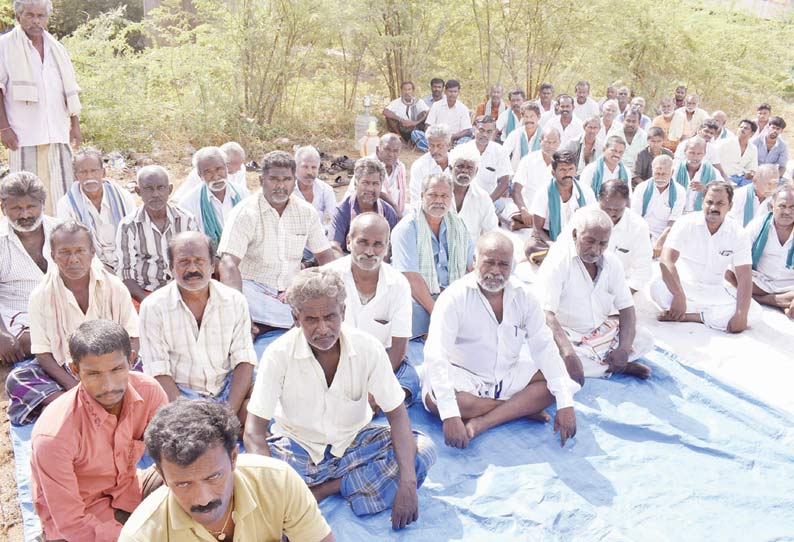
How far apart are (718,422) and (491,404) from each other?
1257mm

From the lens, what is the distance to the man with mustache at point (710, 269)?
4695mm

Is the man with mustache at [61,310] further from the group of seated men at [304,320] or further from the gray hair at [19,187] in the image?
the gray hair at [19,187]

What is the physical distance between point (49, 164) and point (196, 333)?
311cm

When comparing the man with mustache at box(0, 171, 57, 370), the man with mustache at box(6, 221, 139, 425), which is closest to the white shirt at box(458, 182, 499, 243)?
the man with mustache at box(6, 221, 139, 425)

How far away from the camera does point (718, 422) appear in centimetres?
358

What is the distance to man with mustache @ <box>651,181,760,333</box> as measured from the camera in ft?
15.4

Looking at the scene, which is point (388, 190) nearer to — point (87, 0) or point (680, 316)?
point (680, 316)

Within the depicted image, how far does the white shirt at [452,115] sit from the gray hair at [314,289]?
25.3ft

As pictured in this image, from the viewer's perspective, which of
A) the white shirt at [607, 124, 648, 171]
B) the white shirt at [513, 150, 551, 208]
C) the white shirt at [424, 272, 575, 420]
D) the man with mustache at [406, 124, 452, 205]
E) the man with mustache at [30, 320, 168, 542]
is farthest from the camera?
the white shirt at [607, 124, 648, 171]

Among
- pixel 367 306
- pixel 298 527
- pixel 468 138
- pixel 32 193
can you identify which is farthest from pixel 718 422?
pixel 468 138


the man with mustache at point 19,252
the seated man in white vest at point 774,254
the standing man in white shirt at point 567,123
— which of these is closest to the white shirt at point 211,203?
the man with mustache at point 19,252

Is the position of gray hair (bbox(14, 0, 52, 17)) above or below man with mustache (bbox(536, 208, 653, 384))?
above

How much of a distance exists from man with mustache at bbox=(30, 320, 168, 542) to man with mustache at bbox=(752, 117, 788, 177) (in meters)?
8.52

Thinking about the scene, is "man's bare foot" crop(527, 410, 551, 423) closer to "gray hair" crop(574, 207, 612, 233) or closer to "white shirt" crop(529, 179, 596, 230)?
"gray hair" crop(574, 207, 612, 233)
